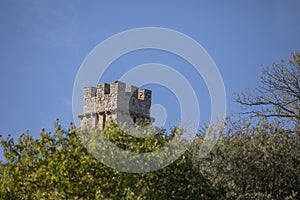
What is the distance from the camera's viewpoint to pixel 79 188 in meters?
13.7

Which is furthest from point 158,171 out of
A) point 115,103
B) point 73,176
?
point 115,103

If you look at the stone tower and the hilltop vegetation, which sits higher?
the stone tower

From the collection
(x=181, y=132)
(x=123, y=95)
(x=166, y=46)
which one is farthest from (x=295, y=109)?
(x=123, y=95)

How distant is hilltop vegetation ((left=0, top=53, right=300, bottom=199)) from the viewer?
13781 millimetres

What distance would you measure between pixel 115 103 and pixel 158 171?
25.0 m

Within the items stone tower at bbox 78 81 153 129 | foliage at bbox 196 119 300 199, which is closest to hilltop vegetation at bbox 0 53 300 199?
foliage at bbox 196 119 300 199

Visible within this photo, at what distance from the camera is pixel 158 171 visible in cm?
1413

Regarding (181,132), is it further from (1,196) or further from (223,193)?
(1,196)

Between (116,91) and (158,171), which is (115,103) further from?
(158,171)

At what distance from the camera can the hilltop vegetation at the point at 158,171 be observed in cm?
1378

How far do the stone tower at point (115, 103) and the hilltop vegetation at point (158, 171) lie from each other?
76.3ft

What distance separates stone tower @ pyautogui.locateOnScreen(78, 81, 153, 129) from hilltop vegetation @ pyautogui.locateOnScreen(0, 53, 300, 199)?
23256 mm

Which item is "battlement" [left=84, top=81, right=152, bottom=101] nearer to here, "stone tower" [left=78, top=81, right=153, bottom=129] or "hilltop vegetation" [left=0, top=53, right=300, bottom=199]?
"stone tower" [left=78, top=81, right=153, bottom=129]

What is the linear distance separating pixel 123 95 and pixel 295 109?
57.8 ft
